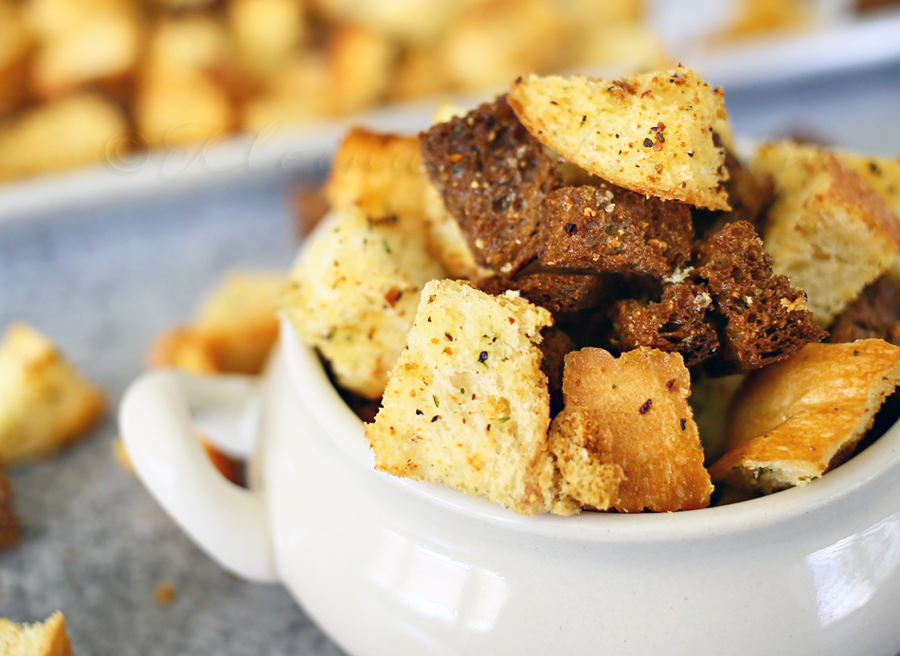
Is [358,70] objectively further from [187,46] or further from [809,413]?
[809,413]

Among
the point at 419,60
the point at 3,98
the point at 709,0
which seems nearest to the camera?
the point at 3,98

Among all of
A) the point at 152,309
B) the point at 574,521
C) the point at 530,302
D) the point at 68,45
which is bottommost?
the point at 152,309

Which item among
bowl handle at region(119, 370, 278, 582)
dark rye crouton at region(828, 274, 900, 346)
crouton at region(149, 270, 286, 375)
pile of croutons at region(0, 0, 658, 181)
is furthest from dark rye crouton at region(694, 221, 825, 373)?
pile of croutons at region(0, 0, 658, 181)

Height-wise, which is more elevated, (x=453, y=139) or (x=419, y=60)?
(x=453, y=139)

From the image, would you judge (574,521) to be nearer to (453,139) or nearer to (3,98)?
(453,139)

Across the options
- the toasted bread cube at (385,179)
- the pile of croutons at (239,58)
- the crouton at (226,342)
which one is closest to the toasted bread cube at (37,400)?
the crouton at (226,342)

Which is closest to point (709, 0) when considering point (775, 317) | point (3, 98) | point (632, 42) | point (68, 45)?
point (632, 42)
